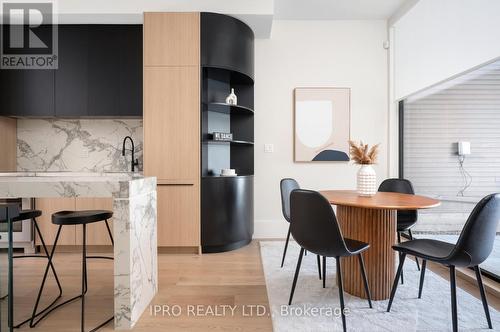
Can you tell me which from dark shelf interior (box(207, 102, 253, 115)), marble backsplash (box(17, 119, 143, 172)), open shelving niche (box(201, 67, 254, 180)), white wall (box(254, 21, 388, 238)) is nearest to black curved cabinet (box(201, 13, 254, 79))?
open shelving niche (box(201, 67, 254, 180))

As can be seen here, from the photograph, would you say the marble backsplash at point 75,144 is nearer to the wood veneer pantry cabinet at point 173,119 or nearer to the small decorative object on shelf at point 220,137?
the wood veneer pantry cabinet at point 173,119

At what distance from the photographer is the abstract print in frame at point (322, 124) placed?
379cm

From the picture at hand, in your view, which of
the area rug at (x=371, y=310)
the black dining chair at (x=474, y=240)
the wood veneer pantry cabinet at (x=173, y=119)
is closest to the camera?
the black dining chair at (x=474, y=240)

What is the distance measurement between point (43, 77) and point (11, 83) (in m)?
0.39

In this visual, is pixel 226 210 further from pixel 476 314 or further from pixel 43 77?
pixel 43 77

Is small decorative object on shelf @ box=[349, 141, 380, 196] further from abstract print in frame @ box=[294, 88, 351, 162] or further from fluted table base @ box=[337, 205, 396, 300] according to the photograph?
abstract print in frame @ box=[294, 88, 351, 162]

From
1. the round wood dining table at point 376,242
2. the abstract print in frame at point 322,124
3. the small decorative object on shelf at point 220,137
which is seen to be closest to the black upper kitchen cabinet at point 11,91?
the small decorative object on shelf at point 220,137

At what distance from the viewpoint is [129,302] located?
1.72m

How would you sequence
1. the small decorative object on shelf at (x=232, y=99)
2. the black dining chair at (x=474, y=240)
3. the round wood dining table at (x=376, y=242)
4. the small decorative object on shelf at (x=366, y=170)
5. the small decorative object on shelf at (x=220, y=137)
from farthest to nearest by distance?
1. the small decorative object on shelf at (x=232, y=99)
2. the small decorative object on shelf at (x=220, y=137)
3. the small decorative object on shelf at (x=366, y=170)
4. the round wood dining table at (x=376, y=242)
5. the black dining chair at (x=474, y=240)

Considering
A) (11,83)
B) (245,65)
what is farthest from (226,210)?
(11,83)

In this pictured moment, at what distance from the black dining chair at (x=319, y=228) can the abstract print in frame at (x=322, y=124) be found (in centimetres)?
211

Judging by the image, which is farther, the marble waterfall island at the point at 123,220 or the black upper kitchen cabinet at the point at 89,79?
the black upper kitchen cabinet at the point at 89,79

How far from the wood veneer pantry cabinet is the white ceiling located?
1.28m

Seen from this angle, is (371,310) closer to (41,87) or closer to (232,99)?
(232,99)
